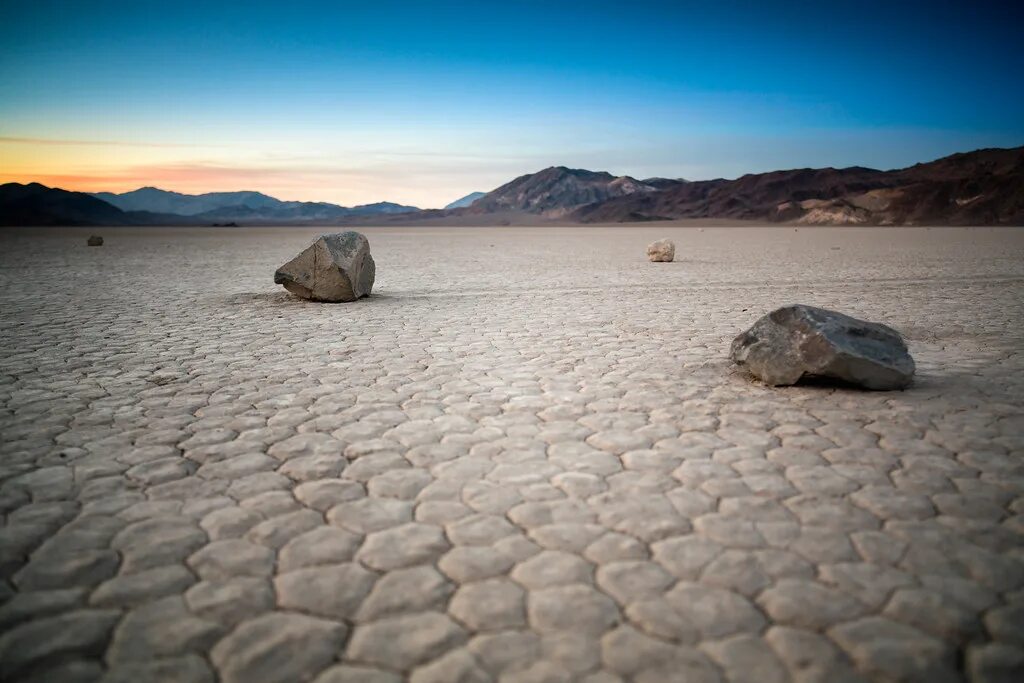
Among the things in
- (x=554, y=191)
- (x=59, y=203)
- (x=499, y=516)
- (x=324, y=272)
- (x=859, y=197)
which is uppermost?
(x=554, y=191)

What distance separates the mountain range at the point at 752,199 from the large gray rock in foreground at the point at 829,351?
78.4m

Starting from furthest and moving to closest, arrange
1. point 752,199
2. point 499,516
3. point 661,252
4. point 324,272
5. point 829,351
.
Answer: point 752,199
point 661,252
point 324,272
point 829,351
point 499,516

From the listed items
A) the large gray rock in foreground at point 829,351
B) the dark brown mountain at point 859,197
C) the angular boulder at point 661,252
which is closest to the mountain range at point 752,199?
the dark brown mountain at point 859,197

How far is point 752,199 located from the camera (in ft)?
382

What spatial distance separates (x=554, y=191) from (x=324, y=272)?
173 m

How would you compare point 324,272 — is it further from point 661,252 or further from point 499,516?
point 661,252

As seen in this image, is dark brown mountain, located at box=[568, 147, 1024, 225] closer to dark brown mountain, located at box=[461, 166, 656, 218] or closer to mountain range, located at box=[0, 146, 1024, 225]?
mountain range, located at box=[0, 146, 1024, 225]

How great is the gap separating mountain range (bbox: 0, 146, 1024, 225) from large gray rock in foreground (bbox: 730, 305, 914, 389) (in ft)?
257

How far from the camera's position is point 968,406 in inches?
163

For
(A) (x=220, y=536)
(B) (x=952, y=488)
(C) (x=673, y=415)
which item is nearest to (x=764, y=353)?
(C) (x=673, y=415)

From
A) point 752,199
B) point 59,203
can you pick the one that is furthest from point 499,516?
point 59,203

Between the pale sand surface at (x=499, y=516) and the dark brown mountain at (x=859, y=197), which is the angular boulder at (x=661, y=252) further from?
the dark brown mountain at (x=859, y=197)

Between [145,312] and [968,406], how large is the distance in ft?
30.5

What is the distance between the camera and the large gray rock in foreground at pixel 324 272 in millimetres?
8766
